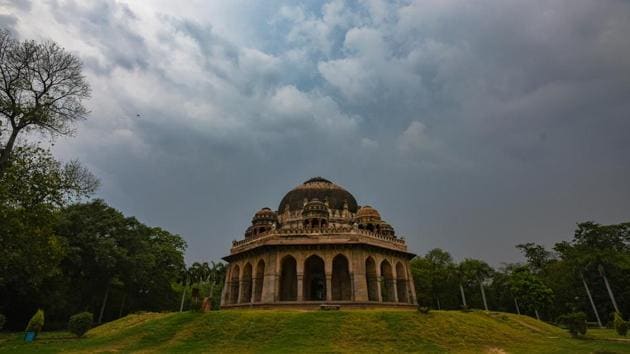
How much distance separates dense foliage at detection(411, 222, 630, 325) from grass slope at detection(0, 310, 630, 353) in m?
22.9

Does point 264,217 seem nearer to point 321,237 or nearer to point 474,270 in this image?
point 321,237

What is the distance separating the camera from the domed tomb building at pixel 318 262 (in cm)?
2747

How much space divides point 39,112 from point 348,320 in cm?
1687

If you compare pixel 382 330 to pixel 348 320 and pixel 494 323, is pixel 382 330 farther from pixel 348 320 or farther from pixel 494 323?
pixel 494 323

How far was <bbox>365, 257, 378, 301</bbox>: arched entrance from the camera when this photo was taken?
28.2m

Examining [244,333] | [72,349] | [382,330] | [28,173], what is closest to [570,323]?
[382,330]

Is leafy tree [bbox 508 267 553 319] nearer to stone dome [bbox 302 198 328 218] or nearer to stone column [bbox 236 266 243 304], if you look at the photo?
stone dome [bbox 302 198 328 218]

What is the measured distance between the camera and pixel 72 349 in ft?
54.9

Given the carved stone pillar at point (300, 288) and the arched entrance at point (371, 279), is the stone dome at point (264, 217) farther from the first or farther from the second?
the arched entrance at point (371, 279)

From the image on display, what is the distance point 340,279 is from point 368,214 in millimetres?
6774

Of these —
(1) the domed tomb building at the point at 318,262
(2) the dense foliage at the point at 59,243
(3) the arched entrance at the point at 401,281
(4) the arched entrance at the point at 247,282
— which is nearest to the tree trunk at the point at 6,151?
(2) the dense foliage at the point at 59,243

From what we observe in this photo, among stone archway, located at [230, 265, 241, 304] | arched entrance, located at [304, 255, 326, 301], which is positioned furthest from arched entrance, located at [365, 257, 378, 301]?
stone archway, located at [230, 265, 241, 304]

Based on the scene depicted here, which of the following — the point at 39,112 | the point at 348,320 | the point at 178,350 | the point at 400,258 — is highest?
the point at 39,112

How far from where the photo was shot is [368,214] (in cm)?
3412
